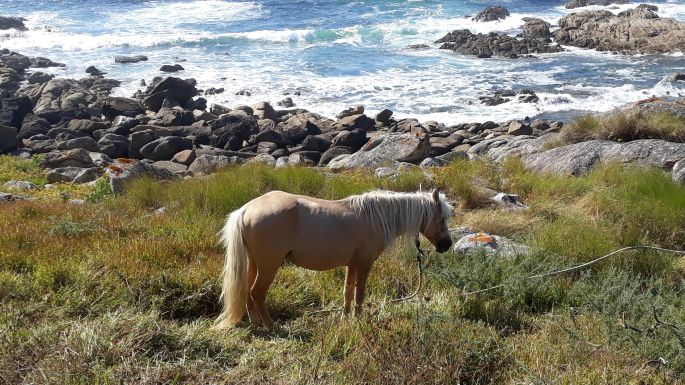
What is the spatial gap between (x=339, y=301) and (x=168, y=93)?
20.7 meters

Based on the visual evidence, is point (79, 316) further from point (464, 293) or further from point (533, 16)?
point (533, 16)

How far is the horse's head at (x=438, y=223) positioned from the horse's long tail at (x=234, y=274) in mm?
1633

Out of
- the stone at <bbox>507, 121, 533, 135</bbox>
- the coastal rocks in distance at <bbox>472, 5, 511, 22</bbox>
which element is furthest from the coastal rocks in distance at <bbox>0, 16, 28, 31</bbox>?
the stone at <bbox>507, 121, 533, 135</bbox>

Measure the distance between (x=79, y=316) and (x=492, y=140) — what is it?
15392 mm

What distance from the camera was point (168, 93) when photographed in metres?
25.1

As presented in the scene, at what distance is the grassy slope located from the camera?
14.3 feet

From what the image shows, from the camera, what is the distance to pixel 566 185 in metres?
10.4

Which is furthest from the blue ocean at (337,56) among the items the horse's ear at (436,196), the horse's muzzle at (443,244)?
the horse's ear at (436,196)

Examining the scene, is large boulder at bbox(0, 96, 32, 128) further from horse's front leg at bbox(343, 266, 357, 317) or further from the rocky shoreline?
horse's front leg at bbox(343, 266, 357, 317)

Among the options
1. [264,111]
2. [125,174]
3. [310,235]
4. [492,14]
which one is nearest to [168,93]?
[264,111]

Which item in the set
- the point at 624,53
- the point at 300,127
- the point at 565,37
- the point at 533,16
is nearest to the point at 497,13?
the point at 533,16

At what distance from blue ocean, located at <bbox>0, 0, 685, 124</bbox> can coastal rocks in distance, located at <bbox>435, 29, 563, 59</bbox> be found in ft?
2.75

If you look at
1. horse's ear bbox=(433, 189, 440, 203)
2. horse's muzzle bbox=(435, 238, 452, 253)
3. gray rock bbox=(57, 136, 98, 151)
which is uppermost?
horse's ear bbox=(433, 189, 440, 203)

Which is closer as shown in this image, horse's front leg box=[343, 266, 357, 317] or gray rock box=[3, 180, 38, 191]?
horse's front leg box=[343, 266, 357, 317]
